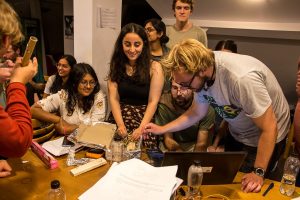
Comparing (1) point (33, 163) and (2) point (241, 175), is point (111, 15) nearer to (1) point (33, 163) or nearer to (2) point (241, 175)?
(1) point (33, 163)

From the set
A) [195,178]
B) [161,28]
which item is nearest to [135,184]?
[195,178]

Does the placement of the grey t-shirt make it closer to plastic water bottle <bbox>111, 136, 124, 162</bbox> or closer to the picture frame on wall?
plastic water bottle <bbox>111, 136, 124, 162</bbox>

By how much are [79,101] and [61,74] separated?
694 mm

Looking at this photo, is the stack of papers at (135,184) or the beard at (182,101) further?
the beard at (182,101)

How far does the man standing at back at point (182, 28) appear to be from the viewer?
Result: 8.67ft

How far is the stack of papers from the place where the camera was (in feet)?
3.34

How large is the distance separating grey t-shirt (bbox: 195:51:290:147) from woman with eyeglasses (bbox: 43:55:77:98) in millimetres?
1514

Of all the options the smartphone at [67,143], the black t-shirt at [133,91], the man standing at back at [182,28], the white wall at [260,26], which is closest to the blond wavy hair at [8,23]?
the smartphone at [67,143]

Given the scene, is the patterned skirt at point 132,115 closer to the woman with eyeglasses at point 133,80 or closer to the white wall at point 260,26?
the woman with eyeglasses at point 133,80

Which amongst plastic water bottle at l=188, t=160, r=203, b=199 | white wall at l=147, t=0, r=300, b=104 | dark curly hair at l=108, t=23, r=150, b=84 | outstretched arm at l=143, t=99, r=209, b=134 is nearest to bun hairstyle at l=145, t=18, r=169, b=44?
dark curly hair at l=108, t=23, r=150, b=84

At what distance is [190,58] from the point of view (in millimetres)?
1214

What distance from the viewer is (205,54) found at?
4.09ft

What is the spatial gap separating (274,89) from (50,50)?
16.2ft

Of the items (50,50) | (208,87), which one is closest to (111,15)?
(208,87)
